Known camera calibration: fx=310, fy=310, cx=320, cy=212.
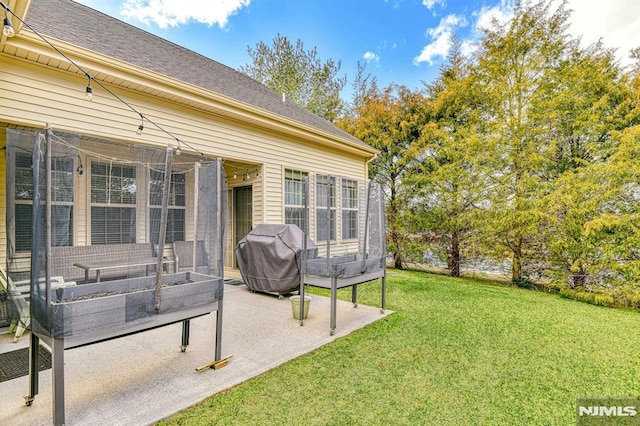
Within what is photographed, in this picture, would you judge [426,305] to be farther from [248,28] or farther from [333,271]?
[248,28]

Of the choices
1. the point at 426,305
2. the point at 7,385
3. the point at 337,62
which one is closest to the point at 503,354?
the point at 426,305

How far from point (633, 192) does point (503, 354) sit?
5439mm

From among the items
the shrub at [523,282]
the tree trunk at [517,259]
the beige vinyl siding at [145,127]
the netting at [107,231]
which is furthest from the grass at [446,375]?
the tree trunk at [517,259]

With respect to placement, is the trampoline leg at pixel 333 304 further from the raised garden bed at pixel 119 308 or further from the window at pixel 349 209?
the window at pixel 349 209

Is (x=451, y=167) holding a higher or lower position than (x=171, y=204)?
higher

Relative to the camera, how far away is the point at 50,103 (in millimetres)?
4191

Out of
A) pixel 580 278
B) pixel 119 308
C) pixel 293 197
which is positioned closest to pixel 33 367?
pixel 119 308

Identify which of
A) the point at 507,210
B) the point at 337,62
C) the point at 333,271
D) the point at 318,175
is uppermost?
the point at 337,62

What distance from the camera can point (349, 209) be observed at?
338 inches

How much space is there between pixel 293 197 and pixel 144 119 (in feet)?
12.5

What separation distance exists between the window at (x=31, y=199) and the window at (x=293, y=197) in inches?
202

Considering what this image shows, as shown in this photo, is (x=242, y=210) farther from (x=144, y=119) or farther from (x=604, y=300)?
(x=604, y=300)

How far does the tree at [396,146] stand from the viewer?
10234mm

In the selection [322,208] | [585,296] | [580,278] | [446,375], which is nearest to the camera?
[446,375]
